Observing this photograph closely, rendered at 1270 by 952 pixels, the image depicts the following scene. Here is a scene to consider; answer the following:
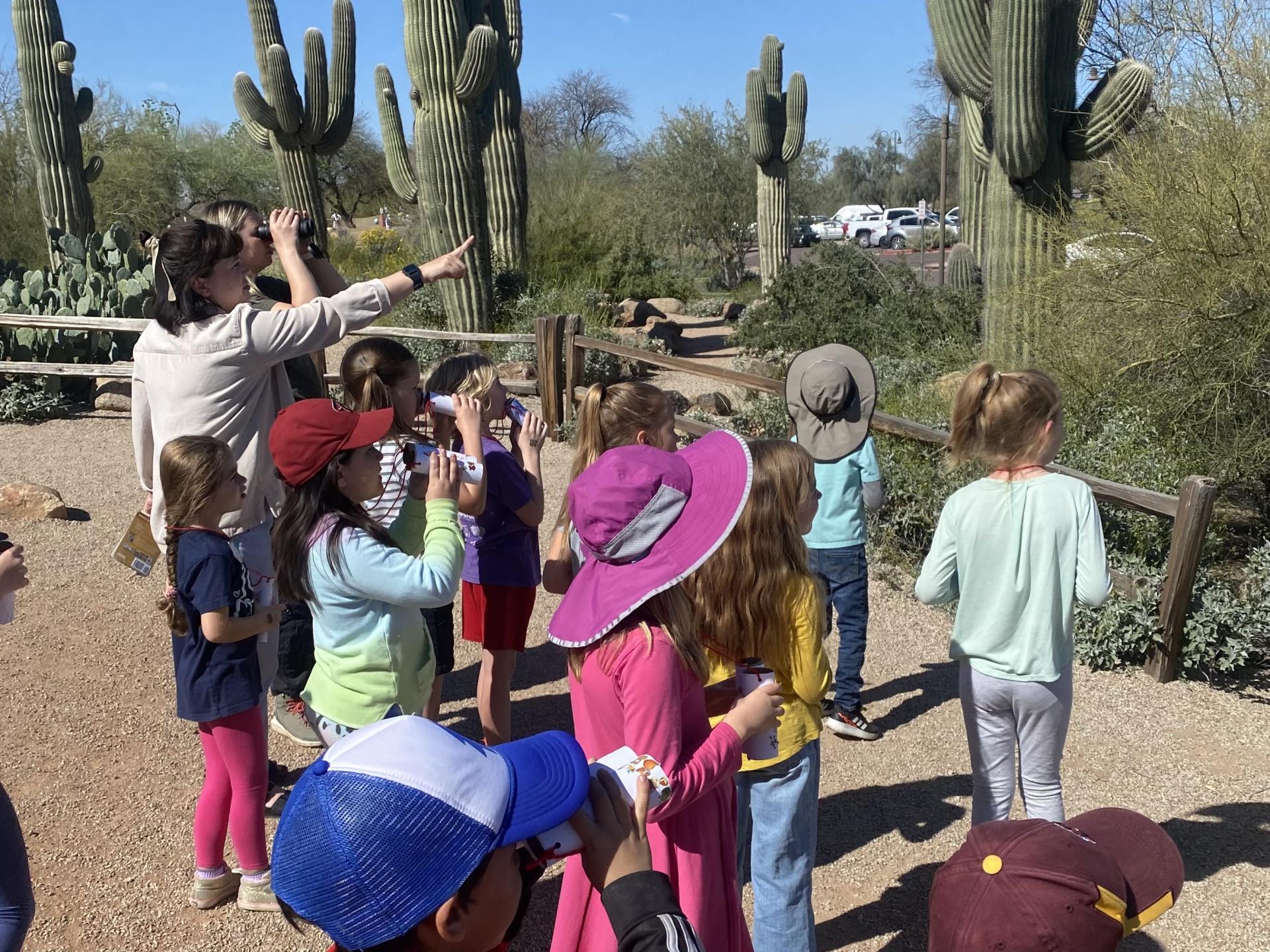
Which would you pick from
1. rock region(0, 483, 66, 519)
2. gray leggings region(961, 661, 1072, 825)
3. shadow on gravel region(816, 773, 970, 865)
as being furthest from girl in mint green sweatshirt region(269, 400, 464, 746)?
rock region(0, 483, 66, 519)

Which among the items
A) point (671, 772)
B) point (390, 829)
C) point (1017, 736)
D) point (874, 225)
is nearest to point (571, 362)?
point (1017, 736)

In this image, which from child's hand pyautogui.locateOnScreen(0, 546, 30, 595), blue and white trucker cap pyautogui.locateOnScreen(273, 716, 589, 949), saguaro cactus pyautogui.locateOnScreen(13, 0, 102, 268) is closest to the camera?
blue and white trucker cap pyautogui.locateOnScreen(273, 716, 589, 949)

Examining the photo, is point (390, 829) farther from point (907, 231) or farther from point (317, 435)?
point (907, 231)

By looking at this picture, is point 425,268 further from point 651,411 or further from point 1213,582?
point 1213,582

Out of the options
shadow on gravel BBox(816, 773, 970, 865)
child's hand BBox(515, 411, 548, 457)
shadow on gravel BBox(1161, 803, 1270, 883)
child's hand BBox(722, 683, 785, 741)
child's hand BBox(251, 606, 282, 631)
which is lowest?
shadow on gravel BBox(1161, 803, 1270, 883)

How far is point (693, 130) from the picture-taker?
76.5 feet

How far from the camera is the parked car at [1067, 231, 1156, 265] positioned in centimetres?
636

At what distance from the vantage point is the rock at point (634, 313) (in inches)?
578

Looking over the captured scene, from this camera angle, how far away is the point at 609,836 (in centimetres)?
119

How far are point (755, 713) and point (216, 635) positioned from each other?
59.0 inches

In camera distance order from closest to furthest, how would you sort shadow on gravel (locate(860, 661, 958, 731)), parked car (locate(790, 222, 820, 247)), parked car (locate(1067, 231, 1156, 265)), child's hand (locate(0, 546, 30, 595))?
1. child's hand (locate(0, 546, 30, 595))
2. shadow on gravel (locate(860, 661, 958, 731))
3. parked car (locate(1067, 231, 1156, 265))
4. parked car (locate(790, 222, 820, 247))

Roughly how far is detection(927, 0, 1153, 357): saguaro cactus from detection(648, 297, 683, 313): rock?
9378 millimetres

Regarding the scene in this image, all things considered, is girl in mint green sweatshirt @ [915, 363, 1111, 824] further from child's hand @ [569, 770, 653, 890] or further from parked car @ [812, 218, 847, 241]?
parked car @ [812, 218, 847, 241]

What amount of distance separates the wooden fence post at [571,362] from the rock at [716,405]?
132cm
